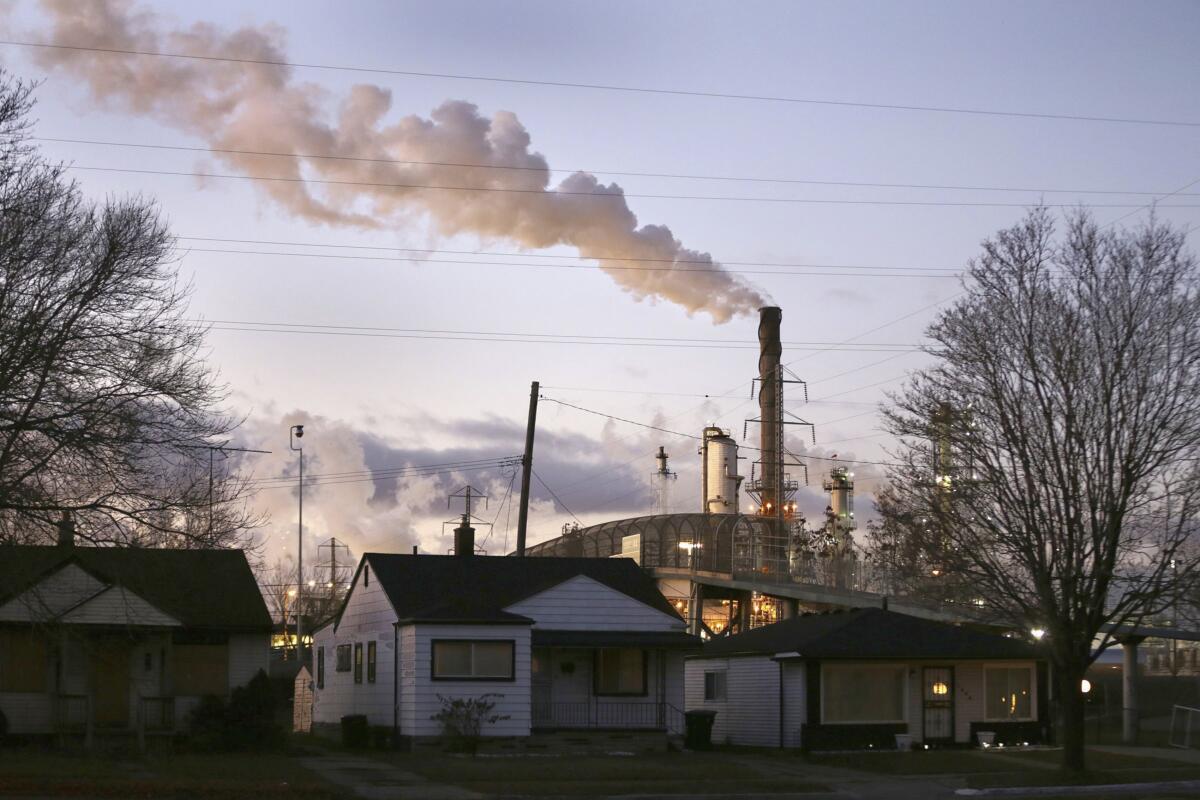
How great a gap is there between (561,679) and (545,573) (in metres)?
3.50

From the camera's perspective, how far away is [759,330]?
69.6 meters

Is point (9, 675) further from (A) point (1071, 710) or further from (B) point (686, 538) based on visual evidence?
(B) point (686, 538)

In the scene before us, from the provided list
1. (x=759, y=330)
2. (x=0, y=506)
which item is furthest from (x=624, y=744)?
(x=759, y=330)

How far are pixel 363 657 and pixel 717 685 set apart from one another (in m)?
10.4

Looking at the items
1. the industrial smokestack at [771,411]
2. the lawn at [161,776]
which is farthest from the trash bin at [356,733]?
the industrial smokestack at [771,411]

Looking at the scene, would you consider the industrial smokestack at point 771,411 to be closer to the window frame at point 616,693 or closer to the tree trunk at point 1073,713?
the window frame at point 616,693

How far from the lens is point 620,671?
35.8 m

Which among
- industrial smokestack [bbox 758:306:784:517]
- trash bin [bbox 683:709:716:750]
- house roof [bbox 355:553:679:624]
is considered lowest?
trash bin [bbox 683:709:716:750]

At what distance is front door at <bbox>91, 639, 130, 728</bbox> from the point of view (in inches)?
1271

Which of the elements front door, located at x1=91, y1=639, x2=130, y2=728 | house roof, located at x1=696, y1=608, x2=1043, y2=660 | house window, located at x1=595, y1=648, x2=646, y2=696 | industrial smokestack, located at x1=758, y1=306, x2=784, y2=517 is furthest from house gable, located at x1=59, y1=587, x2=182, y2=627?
industrial smokestack, located at x1=758, y1=306, x2=784, y2=517

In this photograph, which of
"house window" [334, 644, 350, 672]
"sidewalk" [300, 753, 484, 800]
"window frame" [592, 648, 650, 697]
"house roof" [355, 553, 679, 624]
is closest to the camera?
"sidewalk" [300, 753, 484, 800]

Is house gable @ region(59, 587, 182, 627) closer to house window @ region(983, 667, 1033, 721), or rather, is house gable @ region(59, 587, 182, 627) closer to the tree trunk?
the tree trunk

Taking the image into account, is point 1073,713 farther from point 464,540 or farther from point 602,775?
point 464,540

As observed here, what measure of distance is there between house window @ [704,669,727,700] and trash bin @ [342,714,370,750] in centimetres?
1045
